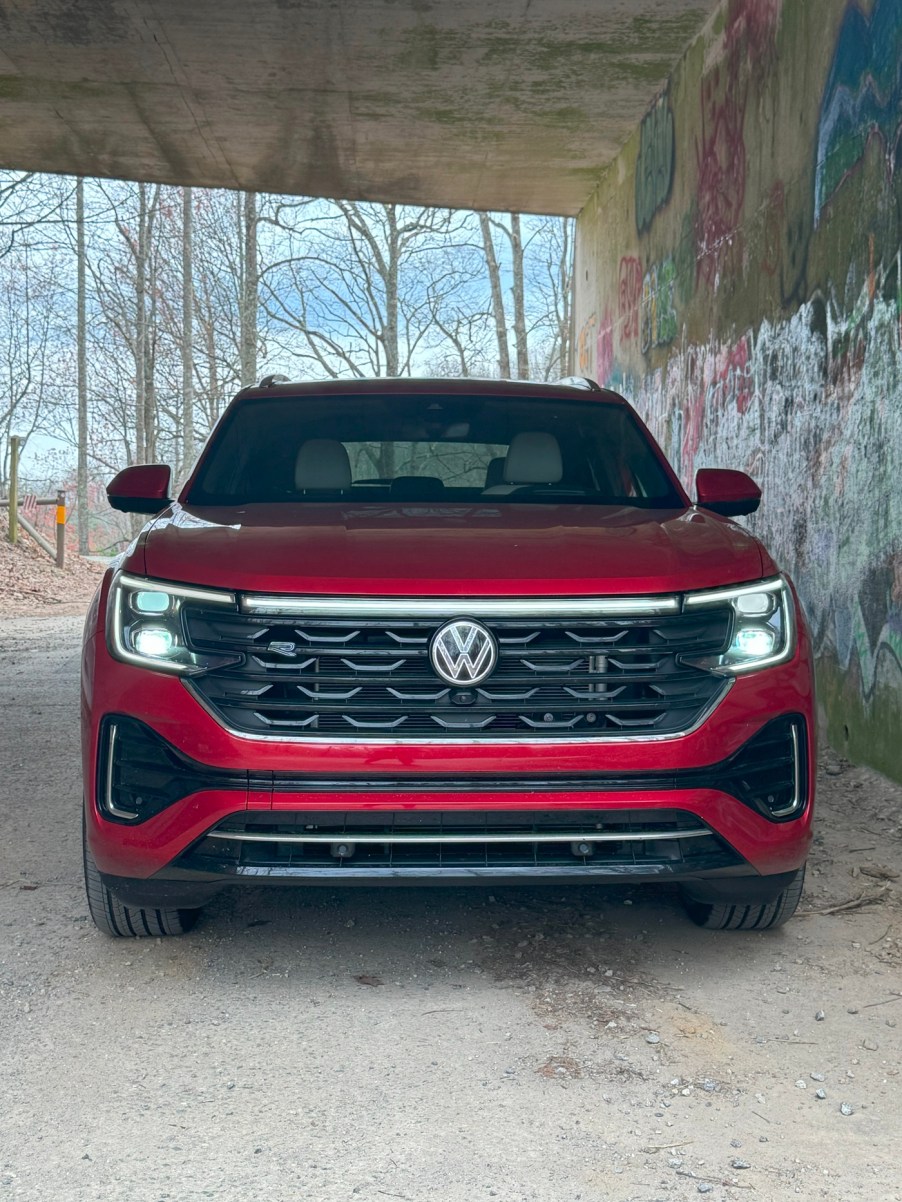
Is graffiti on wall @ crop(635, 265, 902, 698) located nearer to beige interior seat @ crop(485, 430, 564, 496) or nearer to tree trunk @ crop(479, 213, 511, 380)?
beige interior seat @ crop(485, 430, 564, 496)

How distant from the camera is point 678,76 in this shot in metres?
10.1

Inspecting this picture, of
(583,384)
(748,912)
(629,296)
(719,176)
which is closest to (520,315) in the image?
(629,296)

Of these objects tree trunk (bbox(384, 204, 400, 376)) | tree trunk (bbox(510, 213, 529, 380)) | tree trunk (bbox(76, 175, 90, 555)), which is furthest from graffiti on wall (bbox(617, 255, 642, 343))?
tree trunk (bbox(76, 175, 90, 555))

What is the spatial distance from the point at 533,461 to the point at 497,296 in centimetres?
2337

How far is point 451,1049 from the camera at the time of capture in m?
3.01

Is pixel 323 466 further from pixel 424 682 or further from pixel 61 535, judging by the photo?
pixel 61 535

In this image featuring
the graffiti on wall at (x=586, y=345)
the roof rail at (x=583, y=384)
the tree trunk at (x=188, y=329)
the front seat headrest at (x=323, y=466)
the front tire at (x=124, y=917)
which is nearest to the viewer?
the front tire at (x=124, y=917)

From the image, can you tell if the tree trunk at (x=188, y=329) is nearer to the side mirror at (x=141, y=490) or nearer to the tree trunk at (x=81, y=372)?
the tree trunk at (x=81, y=372)

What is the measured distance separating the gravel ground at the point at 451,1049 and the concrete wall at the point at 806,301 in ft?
6.69

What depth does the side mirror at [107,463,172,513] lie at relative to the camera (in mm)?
4402

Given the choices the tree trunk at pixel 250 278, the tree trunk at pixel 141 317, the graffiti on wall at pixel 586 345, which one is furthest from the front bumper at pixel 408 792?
the tree trunk at pixel 141 317

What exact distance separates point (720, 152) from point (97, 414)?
29.6 metres

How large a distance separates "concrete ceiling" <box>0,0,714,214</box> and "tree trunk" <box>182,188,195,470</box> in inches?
588

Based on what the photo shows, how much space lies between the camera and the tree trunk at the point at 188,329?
95.2 feet
